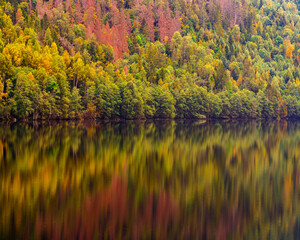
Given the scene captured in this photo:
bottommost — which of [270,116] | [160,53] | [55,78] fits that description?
[270,116]

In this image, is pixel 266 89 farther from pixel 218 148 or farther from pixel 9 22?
pixel 218 148

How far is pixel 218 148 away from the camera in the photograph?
55500 millimetres

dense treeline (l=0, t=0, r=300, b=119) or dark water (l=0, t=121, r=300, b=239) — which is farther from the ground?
dense treeline (l=0, t=0, r=300, b=119)

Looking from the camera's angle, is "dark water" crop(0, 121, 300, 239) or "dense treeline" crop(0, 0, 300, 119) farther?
"dense treeline" crop(0, 0, 300, 119)

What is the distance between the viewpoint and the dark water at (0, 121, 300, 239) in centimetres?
2062

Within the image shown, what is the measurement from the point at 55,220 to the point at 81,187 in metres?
7.06

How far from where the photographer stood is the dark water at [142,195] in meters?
20.6

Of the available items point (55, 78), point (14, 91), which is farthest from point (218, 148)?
point (55, 78)

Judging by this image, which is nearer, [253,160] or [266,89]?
[253,160]

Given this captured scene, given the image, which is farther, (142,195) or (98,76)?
(98,76)

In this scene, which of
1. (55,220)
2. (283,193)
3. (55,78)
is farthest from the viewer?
(55,78)

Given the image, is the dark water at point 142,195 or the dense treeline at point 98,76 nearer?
the dark water at point 142,195

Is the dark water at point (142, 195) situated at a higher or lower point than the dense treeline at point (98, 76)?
lower

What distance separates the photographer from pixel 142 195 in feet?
88.0
